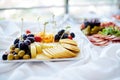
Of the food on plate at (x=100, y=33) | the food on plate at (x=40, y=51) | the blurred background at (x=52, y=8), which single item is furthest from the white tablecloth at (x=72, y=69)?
the blurred background at (x=52, y=8)

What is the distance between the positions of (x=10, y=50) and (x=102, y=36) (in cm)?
55

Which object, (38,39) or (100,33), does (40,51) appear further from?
(100,33)

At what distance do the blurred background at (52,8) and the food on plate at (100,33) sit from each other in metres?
0.59

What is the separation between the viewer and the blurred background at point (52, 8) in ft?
6.61

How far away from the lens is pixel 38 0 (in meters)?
2.13

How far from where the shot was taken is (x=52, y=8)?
216 cm

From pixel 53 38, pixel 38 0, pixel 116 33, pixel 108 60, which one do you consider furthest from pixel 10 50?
pixel 38 0

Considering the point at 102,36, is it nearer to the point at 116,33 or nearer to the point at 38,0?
the point at 116,33

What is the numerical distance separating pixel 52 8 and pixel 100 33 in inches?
38.5

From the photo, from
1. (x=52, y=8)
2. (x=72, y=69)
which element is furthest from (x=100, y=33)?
(x=52, y=8)

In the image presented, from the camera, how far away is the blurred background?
6.61 ft

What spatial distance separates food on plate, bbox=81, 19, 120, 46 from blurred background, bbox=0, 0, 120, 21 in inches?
23.2

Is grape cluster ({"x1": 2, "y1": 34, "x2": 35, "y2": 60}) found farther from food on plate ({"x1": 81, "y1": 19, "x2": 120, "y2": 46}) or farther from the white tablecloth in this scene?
food on plate ({"x1": 81, "y1": 19, "x2": 120, "y2": 46})

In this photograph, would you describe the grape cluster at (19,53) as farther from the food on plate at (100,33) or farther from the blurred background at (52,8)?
the blurred background at (52,8)
